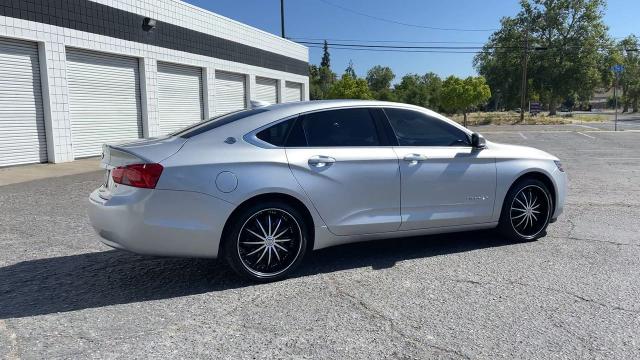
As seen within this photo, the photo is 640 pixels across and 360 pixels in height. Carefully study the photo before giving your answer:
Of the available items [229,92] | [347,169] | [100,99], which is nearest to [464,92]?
[229,92]

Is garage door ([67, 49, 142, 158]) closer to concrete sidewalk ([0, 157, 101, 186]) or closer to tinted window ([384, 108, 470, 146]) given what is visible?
concrete sidewalk ([0, 157, 101, 186])

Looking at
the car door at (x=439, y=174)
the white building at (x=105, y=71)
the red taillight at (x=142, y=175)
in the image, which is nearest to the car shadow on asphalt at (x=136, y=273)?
the car door at (x=439, y=174)

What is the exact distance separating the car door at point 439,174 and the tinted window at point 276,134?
109 cm

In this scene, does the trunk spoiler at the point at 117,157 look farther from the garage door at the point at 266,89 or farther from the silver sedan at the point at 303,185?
the garage door at the point at 266,89

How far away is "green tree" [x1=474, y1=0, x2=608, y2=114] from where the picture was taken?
54.7 m

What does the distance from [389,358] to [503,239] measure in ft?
10.5

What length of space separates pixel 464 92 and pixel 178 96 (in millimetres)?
29643

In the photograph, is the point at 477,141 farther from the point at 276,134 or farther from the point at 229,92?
the point at 229,92

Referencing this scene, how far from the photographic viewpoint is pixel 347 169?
15.6 feet

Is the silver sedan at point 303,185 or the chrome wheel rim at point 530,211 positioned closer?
the silver sedan at point 303,185

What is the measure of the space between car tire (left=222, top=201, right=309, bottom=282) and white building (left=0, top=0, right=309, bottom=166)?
37.4 feet

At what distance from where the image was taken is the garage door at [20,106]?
1308 cm

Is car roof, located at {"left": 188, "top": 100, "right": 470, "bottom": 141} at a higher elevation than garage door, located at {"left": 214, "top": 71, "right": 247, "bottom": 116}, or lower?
lower

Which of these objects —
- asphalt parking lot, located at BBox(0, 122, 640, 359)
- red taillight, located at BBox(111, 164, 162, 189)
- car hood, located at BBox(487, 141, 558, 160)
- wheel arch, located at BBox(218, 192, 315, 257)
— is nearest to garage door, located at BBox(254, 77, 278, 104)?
asphalt parking lot, located at BBox(0, 122, 640, 359)
